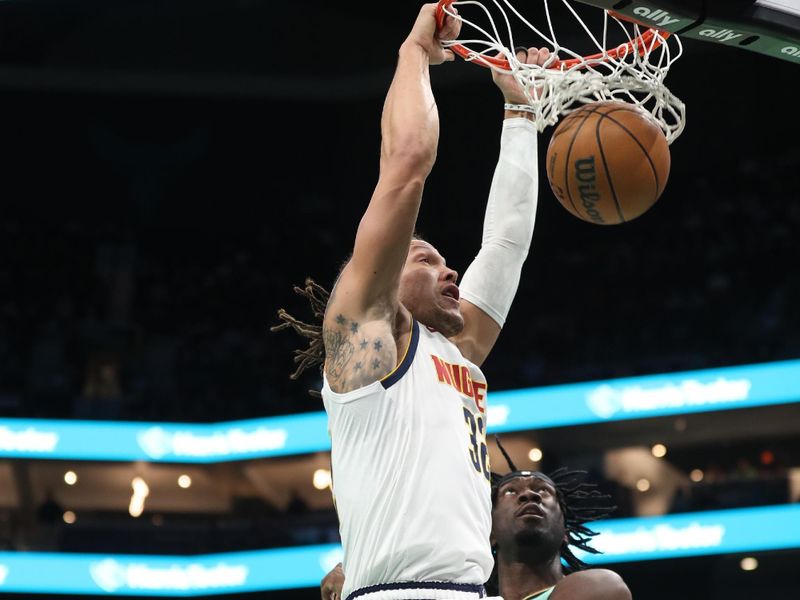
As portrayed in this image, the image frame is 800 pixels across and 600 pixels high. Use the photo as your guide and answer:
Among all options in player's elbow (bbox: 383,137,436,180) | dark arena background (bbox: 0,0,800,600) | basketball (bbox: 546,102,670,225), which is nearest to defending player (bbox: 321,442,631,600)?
basketball (bbox: 546,102,670,225)

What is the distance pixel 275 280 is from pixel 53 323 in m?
3.04

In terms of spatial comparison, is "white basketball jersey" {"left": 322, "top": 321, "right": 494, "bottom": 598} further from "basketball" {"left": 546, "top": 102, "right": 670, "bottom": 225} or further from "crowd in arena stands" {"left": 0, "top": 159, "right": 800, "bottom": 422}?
"crowd in arena stands" {"left": 0, "top": 159, "right": 800, "bottom": 422}

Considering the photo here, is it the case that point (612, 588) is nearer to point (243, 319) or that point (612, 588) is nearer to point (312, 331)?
point (312, 331)

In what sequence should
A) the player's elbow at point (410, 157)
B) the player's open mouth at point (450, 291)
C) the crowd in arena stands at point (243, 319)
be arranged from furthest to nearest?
the crowd in arena stands at point (243, 319) → the player's open mouth at point (450, 291) → the player's elbow at point (410, 157)

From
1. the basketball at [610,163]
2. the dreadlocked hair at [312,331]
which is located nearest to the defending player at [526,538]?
the dreadlocked hair at [312,331]

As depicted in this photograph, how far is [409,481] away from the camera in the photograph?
290cm

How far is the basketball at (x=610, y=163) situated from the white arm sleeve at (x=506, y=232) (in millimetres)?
114

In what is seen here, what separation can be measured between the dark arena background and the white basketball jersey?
736cm

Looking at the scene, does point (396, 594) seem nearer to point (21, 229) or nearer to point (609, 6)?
point (609, 6)

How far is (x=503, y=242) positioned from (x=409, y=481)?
3.57ft

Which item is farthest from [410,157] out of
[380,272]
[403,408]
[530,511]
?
[530,511]

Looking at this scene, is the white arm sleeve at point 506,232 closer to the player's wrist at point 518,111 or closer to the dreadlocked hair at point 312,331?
the player's wrist at point 518,111

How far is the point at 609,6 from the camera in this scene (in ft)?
10.9

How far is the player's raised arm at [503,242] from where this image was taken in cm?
363
